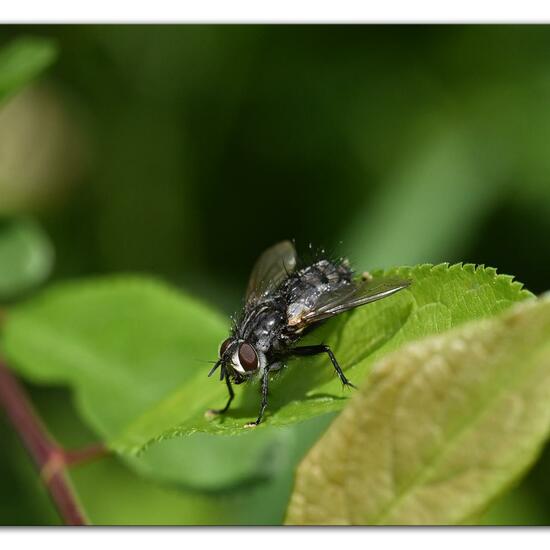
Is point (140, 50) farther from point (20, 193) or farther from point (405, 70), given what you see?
point (405, 70)

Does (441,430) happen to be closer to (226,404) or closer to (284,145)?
(226,404)

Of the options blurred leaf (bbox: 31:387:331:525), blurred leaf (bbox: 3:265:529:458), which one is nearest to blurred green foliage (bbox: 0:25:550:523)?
blurred leaf (bbox: 31:387:331:525)

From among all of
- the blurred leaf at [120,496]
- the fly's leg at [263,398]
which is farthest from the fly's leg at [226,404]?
the blurred leaf at [120,496]

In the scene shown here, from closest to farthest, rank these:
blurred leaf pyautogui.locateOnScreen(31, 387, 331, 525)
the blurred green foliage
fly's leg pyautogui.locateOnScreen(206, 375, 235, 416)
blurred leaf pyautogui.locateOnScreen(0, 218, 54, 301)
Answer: fly's leg pyautogui.locateOnScreen(206, 375, 235, 416) → blurred leaf pyautogui.locateOnScreen(0, 218, 54, 301) → blurred leaf pyautogui.locateOnScreen(31, 387, 331, 525) → the blurred green foliage

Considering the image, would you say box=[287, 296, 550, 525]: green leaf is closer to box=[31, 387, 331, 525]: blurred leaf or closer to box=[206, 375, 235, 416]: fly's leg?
box=[206, 375, 235, 416]: fly's leg

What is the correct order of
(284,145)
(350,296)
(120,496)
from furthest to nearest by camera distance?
(284,145) → (120,496) → (350,296)
